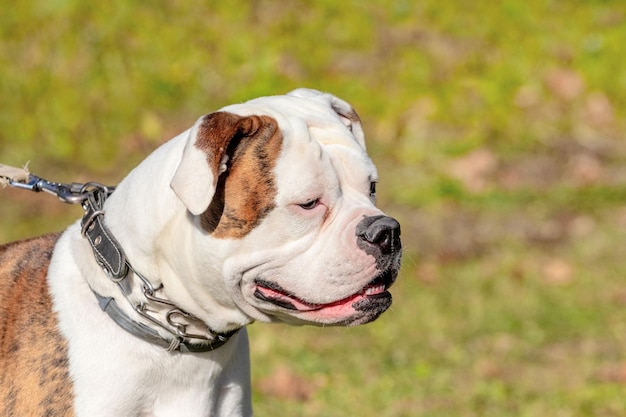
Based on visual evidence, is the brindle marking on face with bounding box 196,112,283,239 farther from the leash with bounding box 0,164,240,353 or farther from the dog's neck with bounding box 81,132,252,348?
the leash with bounding box 0,164,240,353

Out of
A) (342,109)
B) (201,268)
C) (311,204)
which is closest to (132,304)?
(201,268)

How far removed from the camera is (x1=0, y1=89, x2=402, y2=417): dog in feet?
10.7

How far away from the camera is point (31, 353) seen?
341cm

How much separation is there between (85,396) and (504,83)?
805cm

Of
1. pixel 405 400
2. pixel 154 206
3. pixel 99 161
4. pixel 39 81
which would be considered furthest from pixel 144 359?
pixel 39 81

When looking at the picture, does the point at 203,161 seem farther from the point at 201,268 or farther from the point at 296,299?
the point at 296,299

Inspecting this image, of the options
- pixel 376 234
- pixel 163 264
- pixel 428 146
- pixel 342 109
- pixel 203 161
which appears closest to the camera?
pixel 203 161

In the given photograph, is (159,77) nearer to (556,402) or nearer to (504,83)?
(504,83)

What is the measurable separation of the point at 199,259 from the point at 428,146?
688cm

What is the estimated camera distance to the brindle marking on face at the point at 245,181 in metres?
3.26

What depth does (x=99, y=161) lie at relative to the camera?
388 inches

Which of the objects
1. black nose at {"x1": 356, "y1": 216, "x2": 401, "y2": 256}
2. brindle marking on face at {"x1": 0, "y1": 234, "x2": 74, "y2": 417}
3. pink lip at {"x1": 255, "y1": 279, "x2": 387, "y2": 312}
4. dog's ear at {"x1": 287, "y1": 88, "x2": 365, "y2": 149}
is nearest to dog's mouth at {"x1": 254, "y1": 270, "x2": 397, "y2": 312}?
pink lip at {"x1": 255, "y1": 279, "x2": 387, "y2": 312}

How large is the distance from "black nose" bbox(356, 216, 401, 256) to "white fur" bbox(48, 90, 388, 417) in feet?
0.08

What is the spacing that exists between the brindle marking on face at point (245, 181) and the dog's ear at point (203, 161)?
41 mm
